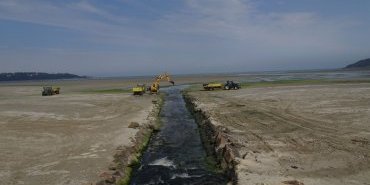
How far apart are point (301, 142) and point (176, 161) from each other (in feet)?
20.2

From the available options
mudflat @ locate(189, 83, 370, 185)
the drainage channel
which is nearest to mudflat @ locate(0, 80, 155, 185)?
the drainage channel

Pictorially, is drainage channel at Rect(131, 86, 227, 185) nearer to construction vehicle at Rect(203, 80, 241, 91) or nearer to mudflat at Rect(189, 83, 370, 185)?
mudflat at Rect(189, 83, 370, 185)

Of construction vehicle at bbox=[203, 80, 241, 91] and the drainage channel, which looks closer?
the drainage channel

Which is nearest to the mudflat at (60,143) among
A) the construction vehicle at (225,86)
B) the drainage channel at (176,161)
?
the drainage channel at (176,161)

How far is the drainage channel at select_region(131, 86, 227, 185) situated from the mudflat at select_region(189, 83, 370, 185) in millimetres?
1647

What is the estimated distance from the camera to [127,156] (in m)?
21.2

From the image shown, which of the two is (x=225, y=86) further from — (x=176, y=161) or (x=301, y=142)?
(x=176, y=161)

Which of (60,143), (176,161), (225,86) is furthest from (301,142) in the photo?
(225,86)

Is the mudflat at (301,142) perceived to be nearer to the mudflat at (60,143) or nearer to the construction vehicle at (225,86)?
the mudflat at (60,143)

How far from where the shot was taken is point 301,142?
71.4 ft

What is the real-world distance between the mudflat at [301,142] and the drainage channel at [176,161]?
5.40 ft

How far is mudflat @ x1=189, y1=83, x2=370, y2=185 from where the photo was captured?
53.0 ft

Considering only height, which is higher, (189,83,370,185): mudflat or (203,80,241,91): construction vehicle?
(203,80,241,91): construction vehicle

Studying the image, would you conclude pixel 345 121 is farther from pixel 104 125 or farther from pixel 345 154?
pixel 104 125
